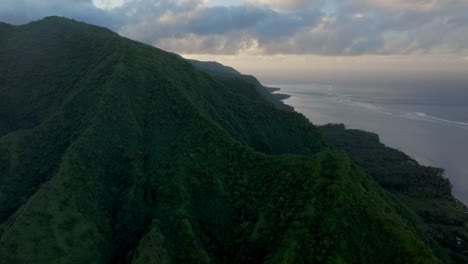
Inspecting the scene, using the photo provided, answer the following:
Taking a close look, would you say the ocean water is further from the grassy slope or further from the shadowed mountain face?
the shadowed mountain face

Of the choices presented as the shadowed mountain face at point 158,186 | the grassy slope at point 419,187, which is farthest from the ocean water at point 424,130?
the shadowed mountain face at point 158,186

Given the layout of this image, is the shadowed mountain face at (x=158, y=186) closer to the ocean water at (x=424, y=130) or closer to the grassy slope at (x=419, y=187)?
the grassy slope at (x=419, y=187)

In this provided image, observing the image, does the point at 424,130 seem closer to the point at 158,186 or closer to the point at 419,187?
the point at 419,187

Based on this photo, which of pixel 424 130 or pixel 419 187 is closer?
pixel 419 187

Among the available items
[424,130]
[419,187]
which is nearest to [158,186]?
[419,187]

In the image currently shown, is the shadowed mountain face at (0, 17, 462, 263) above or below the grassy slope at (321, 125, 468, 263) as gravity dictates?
above

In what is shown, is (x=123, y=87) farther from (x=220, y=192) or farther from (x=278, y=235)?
(x=278, y=235)

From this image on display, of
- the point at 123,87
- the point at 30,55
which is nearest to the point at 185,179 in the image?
the point at 123,87

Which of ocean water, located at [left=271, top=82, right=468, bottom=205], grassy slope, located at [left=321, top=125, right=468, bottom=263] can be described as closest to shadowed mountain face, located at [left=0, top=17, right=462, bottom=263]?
grassy slope, located at [left=321, top=125, right=468, bottom=263]
